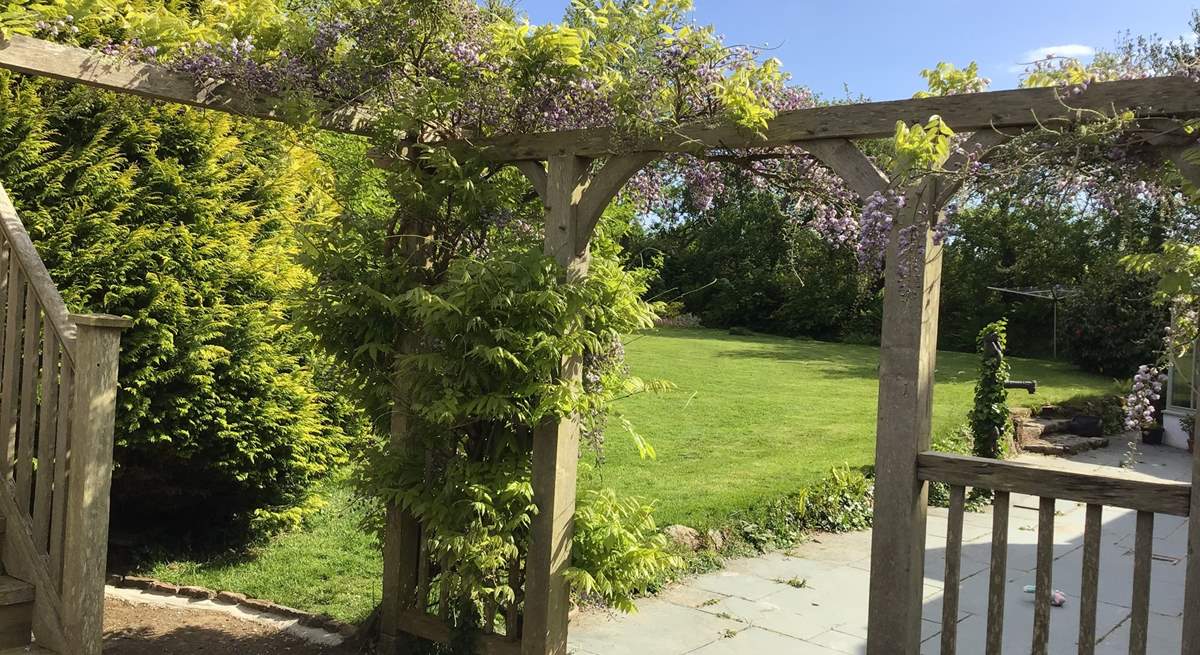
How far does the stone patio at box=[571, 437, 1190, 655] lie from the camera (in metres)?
4.75

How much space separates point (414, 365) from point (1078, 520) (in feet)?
20.7

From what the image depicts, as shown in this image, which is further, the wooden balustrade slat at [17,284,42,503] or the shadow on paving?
the shadow on paving

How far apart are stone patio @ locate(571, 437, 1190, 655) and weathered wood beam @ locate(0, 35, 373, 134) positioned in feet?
9.07

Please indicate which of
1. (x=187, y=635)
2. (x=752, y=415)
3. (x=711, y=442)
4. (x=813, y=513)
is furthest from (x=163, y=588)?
(x=752, y=415)

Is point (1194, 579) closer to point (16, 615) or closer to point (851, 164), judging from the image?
point (851, 164)

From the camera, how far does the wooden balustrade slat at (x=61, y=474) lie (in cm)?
336

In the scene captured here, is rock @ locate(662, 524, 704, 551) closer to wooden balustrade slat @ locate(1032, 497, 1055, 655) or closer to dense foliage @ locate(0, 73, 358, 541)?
dense foliage @ locate(0, 73, 358, 541)

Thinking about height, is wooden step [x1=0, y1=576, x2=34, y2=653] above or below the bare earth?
above

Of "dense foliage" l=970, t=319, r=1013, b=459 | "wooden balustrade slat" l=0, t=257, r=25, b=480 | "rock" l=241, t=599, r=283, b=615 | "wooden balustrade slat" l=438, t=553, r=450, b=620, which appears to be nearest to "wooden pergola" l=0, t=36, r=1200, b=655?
"wooden balustrade slat" l=438, t=553, r=450, b=620

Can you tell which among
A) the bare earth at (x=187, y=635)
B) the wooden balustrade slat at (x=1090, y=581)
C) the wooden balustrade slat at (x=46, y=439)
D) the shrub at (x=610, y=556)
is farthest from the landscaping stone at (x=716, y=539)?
the wooden balustrade slat at (x=46, y=439)

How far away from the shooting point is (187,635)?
4613mm

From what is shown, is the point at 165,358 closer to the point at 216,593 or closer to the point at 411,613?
the point at 216,593

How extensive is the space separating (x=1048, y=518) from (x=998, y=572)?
26cm

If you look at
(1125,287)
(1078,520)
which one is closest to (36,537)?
(1078,520)
